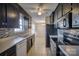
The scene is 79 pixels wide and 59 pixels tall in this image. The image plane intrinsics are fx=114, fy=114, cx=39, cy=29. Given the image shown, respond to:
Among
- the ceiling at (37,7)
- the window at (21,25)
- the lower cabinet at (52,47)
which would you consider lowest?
the lower cabinet at (52,47)

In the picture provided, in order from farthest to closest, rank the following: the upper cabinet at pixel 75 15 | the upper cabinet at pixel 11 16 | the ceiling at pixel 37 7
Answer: the upper cabinet at pixel 11 16
the ceiling at pixel 37 7
the upper cabinet at pixel 75 15

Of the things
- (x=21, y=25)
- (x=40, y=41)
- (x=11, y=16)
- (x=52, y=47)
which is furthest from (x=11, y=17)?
(x=52, y=47)

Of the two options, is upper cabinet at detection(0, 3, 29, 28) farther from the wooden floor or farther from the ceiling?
the wooden floor

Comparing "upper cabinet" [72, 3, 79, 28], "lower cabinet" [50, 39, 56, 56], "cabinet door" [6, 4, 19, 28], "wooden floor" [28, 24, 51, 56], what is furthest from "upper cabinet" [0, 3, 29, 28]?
"upper cabinet" [72, 3, 79, 28]

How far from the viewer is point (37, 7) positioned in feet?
5.13

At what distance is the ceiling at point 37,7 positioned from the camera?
4.87 feet

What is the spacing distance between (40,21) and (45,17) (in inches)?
3.7

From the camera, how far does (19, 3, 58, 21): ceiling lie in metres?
1.48

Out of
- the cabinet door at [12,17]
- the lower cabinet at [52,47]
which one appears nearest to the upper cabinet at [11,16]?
the cabinet door at [12,17]

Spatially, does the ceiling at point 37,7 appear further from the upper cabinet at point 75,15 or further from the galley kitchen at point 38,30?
the upper cabinet at point 75,15

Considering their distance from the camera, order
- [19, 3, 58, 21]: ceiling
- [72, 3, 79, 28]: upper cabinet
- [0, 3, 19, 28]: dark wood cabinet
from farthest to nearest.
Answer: [0, 3, 19, 28]: dark wood cabinet
[19, 3, 58, 21]: ceiling
[72, 3, 79, 28]: upper cabinet

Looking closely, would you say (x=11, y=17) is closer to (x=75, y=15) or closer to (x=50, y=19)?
(x=50, y=19)

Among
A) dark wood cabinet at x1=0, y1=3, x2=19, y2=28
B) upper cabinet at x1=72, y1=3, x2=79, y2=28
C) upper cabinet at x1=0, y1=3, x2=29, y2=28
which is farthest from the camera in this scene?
dark wood cabinet at x1=0, y1=3, x2=19, y2=28

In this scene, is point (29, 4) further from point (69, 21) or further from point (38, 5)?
point (69, 21)
